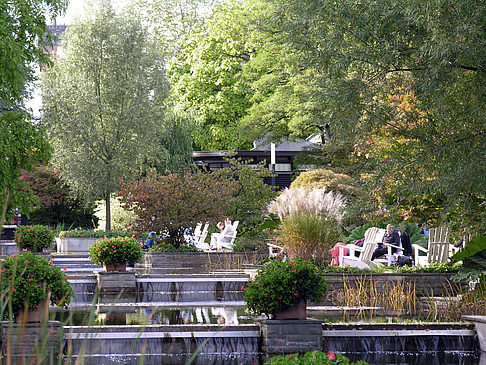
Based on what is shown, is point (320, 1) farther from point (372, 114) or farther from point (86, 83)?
point (86, 83)

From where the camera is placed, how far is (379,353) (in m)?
7.66

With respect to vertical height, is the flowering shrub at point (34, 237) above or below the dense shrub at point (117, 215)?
below

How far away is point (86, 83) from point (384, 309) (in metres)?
18.5

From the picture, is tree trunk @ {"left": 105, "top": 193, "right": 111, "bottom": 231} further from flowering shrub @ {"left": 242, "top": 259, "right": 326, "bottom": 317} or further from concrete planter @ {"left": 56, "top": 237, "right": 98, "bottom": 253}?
flowering shrub @ {"left": 242, "top": 259, "right": 326, "bottom": 317}

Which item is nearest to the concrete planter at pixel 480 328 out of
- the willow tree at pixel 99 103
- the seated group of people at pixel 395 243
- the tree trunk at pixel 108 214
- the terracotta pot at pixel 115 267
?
the seated group of people at pixel 395 243

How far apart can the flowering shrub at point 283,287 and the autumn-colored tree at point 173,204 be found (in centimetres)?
917

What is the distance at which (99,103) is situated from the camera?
25.3m

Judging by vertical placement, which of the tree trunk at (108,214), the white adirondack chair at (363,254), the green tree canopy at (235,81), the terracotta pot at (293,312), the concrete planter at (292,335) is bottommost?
the concrete planter at (292,335)

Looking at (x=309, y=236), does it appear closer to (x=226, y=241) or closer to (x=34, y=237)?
(x=226, y=241)

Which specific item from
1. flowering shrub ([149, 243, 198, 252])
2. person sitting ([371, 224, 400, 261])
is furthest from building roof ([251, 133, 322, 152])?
person sitting ([371, 224, 400, 261])

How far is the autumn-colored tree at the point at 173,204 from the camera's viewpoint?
16641mm

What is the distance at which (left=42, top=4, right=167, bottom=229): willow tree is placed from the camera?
25.2 meters

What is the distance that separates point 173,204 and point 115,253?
14.7 feet

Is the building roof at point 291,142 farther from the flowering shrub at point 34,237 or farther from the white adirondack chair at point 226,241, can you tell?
the flowering shrub at point 34,237
